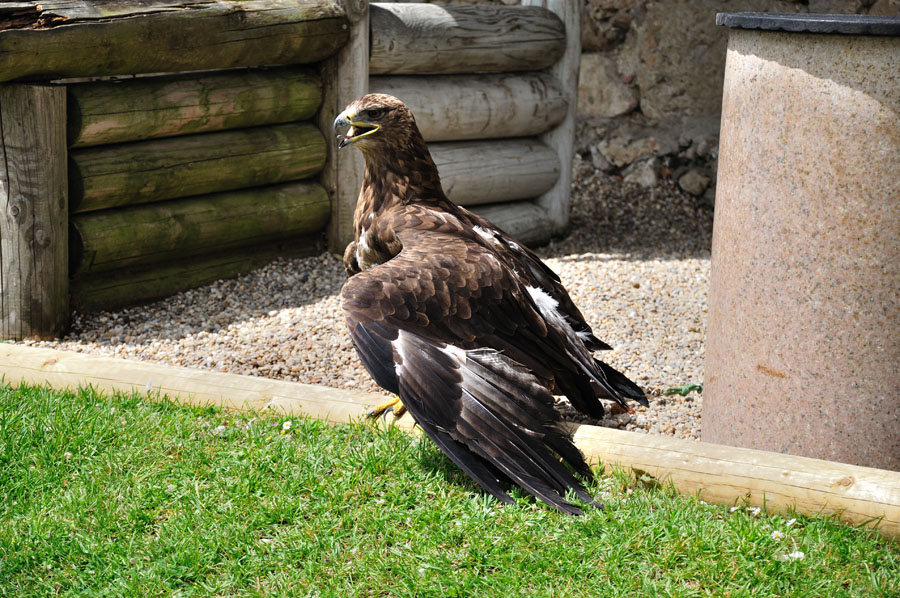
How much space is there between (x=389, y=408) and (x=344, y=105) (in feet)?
10.1

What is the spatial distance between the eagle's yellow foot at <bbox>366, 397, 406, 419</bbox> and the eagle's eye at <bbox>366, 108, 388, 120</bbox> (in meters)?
1.14

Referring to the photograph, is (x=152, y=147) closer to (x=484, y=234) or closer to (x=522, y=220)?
(x=484, y=234)

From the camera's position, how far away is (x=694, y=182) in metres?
8.01

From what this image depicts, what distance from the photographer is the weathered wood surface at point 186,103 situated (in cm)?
512

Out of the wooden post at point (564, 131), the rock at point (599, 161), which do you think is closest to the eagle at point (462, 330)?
the wooden post at point (564, 131)

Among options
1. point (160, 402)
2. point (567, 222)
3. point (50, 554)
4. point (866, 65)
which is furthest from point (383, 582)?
point (567, 222)

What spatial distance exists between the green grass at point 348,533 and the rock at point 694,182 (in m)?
5.18

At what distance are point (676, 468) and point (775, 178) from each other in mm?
993

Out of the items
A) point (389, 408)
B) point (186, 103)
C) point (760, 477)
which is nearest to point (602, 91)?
point (186, 103)

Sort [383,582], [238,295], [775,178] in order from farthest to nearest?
1. [238,295]
2. [775,178]
3. [383,582]

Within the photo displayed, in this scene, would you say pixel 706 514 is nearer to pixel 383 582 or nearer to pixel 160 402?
pixel 383 582

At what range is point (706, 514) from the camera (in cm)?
299

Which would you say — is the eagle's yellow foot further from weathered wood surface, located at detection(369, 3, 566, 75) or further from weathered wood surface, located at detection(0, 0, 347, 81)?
weathered wood surface, located at detection(369, 3, 566, 75)

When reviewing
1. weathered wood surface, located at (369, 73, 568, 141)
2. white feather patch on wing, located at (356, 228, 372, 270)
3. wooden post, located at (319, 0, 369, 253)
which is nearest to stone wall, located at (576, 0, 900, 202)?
weathered wood surface, located at (369, 73, 568, 141)
